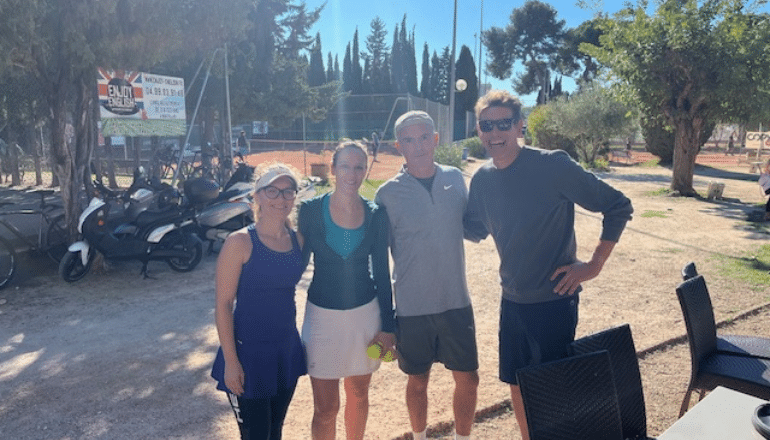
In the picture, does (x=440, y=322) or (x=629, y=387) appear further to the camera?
(x=440, y=322)

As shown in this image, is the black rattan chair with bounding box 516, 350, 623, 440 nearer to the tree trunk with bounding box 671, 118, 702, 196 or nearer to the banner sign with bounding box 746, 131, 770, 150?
the tree trunk with bounding box 671, 118, 702, 196

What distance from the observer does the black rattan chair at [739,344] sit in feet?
10.7

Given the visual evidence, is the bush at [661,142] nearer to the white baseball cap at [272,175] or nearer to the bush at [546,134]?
the bush at [546,134]

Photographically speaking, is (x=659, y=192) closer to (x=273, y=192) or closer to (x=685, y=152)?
(x=685, y=152)

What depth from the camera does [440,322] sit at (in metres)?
2.84

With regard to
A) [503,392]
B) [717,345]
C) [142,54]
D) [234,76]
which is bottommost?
[503,392]

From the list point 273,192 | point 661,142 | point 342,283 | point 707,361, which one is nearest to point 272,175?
point 273,192

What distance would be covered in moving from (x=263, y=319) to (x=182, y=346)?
2.66m

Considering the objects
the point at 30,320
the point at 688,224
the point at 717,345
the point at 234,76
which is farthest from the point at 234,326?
the point at 234,76

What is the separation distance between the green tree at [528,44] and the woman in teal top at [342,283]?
50055 millimetres

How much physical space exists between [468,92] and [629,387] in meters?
53.2

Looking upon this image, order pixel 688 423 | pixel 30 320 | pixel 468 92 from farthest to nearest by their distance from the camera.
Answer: pixel 468 92
pixel 30 320
pixel 688 423

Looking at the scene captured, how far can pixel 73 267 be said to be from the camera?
21.0 ft

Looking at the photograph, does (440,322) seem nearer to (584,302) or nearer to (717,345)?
(717,345)
